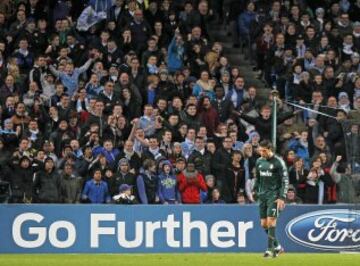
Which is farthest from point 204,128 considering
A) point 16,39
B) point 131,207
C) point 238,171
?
point 16,39

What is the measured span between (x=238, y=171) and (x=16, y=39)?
6.30 meters

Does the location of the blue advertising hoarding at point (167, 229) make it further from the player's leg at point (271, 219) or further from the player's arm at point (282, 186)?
the player's arm at point (282, 186)

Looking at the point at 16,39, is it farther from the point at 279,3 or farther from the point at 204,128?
the point at 279,3

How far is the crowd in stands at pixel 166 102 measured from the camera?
84.6 ft

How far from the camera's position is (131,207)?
82.5 feet

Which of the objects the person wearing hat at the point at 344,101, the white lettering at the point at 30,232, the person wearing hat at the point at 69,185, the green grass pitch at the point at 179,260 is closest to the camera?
the green grass pitch at the point at 179,260

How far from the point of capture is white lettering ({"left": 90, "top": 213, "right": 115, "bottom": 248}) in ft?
82.2

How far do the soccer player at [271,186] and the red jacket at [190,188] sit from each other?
2.92 m

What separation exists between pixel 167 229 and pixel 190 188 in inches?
43.6

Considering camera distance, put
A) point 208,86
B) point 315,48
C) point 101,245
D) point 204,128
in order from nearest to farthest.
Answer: point 101,245 < point 204,128 < point 208,86 < point 315,48

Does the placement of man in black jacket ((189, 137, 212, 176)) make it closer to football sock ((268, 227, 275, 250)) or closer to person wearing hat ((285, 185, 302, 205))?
person wearing hat ((285, 185, 302, 205))

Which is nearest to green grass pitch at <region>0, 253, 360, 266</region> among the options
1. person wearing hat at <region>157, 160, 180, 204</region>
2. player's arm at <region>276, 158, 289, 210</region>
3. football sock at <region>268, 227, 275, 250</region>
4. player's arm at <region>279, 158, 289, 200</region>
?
football sock at <region>268, 227, 275, 250</region>

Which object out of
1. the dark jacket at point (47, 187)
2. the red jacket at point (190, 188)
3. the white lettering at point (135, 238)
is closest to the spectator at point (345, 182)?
the red jacket at point (190, 188)

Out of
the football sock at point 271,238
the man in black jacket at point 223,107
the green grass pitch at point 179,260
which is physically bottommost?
the green grass pitch at point 179,260
